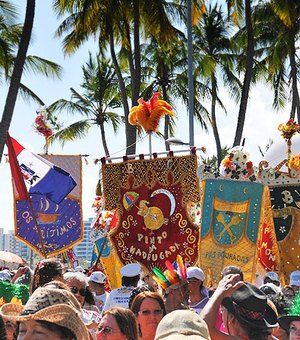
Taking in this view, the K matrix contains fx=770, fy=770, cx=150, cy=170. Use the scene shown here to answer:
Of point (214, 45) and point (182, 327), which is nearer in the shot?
point (182, 327)

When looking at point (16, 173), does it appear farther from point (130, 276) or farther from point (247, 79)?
point (247, 79)

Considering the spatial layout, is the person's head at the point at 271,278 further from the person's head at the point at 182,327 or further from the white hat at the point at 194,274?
the person's head at the point at 182,327

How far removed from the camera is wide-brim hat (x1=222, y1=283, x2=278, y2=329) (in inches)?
157

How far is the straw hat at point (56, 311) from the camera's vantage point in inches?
122

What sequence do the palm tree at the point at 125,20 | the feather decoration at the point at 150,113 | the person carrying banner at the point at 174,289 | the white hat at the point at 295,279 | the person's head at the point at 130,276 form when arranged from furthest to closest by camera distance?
the palm tree at the point at 125,20, the feather decoration at the point at 150,113, the white hat at the point at 295,279, the person's head at the point at 130,276, the person carrying banner at the point at 174,289

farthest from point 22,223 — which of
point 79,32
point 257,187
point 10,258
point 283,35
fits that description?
point 283,35

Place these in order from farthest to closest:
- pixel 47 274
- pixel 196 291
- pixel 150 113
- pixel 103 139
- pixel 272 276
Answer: pixel 103 139 < pixel 150 113 < pixel 272 276 < pixel 196 291 < pixel 47 274

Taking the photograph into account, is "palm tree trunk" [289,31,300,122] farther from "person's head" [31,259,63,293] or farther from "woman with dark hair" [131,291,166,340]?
"woman with dark hair" [131,291,166,340]

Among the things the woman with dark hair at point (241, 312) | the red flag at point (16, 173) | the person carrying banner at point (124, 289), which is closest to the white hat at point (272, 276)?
the person carrying banner at point (124, 289)

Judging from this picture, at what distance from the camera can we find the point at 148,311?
5055 mm

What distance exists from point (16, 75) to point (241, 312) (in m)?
14.1

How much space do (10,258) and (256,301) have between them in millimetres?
18550

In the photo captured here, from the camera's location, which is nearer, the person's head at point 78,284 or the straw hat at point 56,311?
the straw hat at point 56,311

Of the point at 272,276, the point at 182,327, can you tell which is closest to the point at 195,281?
the point at 272,276
